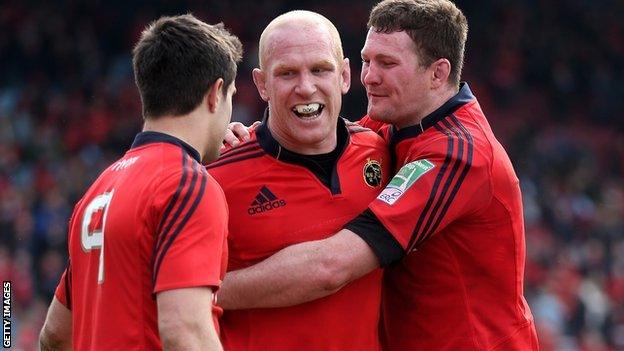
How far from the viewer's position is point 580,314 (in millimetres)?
12891

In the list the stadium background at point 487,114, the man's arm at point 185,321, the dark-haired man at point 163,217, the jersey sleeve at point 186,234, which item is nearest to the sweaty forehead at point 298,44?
the dark-haired man at point 163,217

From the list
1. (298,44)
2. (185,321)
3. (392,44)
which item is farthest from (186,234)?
(392,44)

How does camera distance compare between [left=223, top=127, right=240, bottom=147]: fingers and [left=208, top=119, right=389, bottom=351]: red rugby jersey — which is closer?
[left=208, top=119, right=389, bottom=351]: red rugby jersey

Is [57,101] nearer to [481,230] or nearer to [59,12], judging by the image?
[59,12]

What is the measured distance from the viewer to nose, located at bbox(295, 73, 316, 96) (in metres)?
4.34

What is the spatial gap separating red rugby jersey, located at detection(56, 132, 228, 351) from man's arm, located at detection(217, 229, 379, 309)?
0.63 metres

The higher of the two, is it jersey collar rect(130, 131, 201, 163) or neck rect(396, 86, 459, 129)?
jersey collar rect(130, 131, 201, 163)

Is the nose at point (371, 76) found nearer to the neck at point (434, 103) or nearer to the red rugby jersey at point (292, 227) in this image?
the neck at point (434, 103)

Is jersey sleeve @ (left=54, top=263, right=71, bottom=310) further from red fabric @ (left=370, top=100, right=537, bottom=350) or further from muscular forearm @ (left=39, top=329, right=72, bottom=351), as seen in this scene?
red fabric @ (left=370, top=100, right=537, bottom=350)

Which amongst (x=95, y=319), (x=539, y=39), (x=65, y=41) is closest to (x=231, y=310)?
(x=95, y=319)

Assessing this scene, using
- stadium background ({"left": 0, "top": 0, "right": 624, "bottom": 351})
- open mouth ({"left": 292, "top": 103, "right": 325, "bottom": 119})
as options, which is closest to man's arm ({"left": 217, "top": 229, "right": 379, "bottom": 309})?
open mouth ({"left": 292, "top": 103, "right": 325, "bottom": 119})

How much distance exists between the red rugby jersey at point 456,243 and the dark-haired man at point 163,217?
2.98ft

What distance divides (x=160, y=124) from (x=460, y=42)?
157cm

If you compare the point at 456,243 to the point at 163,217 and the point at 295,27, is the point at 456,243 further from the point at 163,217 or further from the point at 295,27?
the point at 163,217
